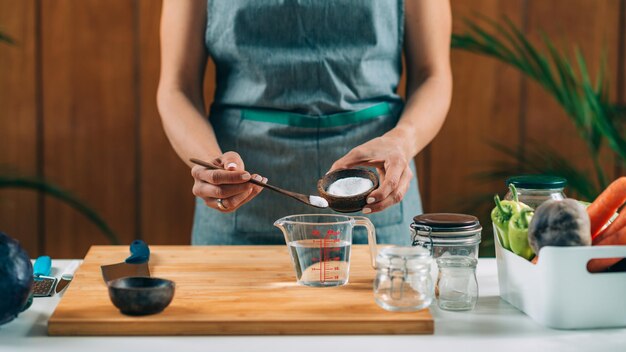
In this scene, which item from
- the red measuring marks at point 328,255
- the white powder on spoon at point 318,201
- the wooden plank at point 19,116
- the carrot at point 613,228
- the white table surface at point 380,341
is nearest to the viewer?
the white table surface at point 380,341

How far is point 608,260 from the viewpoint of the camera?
1128 mm

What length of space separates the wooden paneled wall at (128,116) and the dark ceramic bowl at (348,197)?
54.2 inches

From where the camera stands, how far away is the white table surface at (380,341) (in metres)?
1.06

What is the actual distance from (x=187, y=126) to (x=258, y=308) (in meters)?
0.68

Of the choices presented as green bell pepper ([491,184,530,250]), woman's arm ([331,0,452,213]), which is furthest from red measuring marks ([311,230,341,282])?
woman's arm ([331,0,452,213])

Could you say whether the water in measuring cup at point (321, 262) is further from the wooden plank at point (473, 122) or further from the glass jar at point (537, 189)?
the wooden plank at point (473, 122)

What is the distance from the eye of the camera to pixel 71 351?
105 centimetres

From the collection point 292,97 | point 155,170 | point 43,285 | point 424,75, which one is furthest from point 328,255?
point 155,170

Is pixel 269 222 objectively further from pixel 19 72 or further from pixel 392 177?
pixel 19 72

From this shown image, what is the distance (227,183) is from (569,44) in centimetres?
173

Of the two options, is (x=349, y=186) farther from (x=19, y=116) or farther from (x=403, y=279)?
(x=19, y=116)

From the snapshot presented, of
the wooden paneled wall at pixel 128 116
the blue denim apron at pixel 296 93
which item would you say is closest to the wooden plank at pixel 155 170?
the wooden paneled wall at pixel 128 116

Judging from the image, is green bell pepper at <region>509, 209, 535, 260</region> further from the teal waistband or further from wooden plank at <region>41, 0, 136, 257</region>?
wooden plank at <region>41, 0, 136, 257</region>

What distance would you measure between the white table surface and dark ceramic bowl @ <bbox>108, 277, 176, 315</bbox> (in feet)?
0.13
